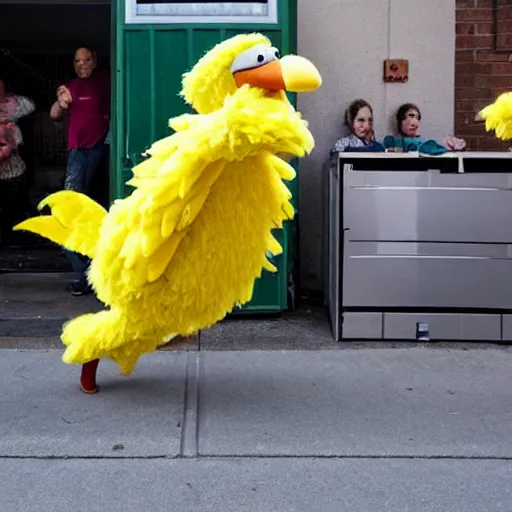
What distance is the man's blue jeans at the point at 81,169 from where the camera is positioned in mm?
6641

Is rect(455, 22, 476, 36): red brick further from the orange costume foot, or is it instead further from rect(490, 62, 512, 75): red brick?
the orange costume foot

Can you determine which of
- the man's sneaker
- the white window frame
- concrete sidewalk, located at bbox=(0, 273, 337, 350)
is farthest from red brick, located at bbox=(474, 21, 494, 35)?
the man's sneaker

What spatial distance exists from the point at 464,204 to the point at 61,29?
5.79 m

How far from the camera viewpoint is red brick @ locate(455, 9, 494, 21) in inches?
260

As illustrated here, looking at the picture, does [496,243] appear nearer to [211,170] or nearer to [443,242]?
[443,242]

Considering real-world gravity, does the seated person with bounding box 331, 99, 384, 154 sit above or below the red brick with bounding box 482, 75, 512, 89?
below

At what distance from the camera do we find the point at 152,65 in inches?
219

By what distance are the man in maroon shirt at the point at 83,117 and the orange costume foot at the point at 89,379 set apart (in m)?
2.43

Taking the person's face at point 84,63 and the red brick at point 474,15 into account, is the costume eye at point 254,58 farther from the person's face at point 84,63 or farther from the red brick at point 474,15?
the red brick at point 474,15

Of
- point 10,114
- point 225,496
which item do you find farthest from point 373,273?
point 10,114

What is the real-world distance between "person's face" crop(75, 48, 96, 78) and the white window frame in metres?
1.15

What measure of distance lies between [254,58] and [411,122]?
3196 mm

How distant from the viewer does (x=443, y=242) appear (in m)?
5.41

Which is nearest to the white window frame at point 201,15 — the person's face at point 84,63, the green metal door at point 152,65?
the green metal door at point 152,65
